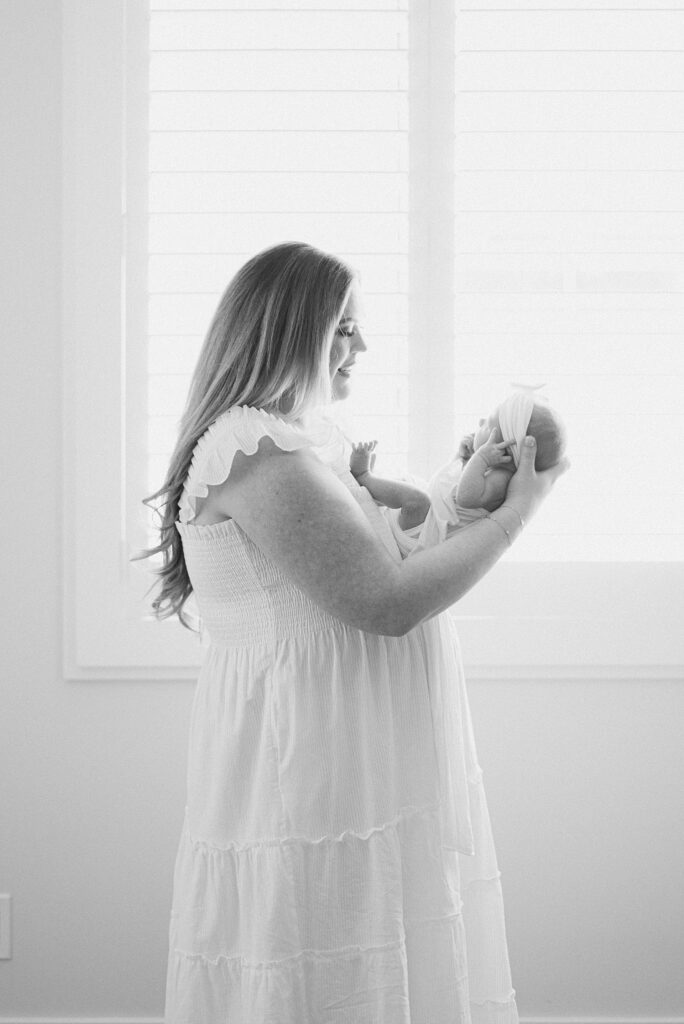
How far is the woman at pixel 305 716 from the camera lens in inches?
45.8

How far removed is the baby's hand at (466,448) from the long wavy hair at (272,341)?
21 centimetres

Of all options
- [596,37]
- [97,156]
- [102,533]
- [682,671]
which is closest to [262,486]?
[102,533]

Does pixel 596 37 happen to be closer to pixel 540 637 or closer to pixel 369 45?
pixel 369 45

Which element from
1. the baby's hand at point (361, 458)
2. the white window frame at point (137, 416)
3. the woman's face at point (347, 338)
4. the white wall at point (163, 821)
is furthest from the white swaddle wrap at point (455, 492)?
the white wall at point (163, 821)

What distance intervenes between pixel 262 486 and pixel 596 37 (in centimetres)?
131

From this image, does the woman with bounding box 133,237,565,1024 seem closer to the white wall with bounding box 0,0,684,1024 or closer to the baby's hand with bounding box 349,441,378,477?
the baby's hand with bounding box 349,441,378,477

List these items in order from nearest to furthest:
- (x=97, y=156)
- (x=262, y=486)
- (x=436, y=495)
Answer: (x=262, y=486), (x=436, y=495), (x=97, y=156)

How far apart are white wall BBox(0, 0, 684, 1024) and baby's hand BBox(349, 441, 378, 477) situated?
0.76 metres

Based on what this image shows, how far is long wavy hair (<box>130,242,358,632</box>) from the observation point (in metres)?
1.22

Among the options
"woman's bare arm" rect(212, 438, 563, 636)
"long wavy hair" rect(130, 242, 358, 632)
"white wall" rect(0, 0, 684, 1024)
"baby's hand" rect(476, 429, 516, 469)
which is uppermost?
"long wavy hair" rect(130, 242, 358, 632)

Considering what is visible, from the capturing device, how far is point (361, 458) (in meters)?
1.35

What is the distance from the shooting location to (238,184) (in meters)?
1.88

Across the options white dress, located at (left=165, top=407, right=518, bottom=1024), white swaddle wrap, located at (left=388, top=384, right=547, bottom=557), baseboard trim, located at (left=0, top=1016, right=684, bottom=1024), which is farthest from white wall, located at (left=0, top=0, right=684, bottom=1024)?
white swaddle wrap, located at (left=388, top=384, right=547, bottom=557)

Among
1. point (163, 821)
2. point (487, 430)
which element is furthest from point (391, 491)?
point (163, 821)
